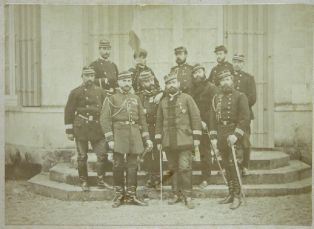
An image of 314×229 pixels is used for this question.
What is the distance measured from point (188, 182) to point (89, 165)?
3.21 feet

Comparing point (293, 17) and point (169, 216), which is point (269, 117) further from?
point (169, 216)

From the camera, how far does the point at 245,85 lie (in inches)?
233

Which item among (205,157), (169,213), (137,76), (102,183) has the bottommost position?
(169,213)

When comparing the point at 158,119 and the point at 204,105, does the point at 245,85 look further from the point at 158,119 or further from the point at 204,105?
the point at 158,119

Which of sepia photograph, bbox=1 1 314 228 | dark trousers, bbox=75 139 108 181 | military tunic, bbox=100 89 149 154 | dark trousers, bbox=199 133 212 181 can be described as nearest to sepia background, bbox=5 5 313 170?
sepia photograph, bbox=1 1 314 228

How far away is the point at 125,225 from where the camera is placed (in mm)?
5840

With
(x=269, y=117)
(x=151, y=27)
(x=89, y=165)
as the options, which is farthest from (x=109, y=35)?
(x=269, y=117)

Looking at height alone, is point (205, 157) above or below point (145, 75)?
below

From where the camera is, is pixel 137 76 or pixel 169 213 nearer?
pixel 169 213

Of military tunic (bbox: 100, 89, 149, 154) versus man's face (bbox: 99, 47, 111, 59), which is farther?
man's face (bbox: 99, 47, 111, 59)

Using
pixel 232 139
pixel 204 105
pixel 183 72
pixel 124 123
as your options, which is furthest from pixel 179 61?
pixel 232 139

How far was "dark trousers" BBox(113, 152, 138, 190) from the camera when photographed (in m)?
5.84

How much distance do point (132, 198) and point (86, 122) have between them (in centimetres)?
85

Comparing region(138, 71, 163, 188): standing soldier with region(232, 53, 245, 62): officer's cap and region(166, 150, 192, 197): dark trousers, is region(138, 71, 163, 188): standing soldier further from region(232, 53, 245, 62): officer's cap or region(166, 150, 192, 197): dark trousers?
region(232, 53, 245, 62): officer's cap
